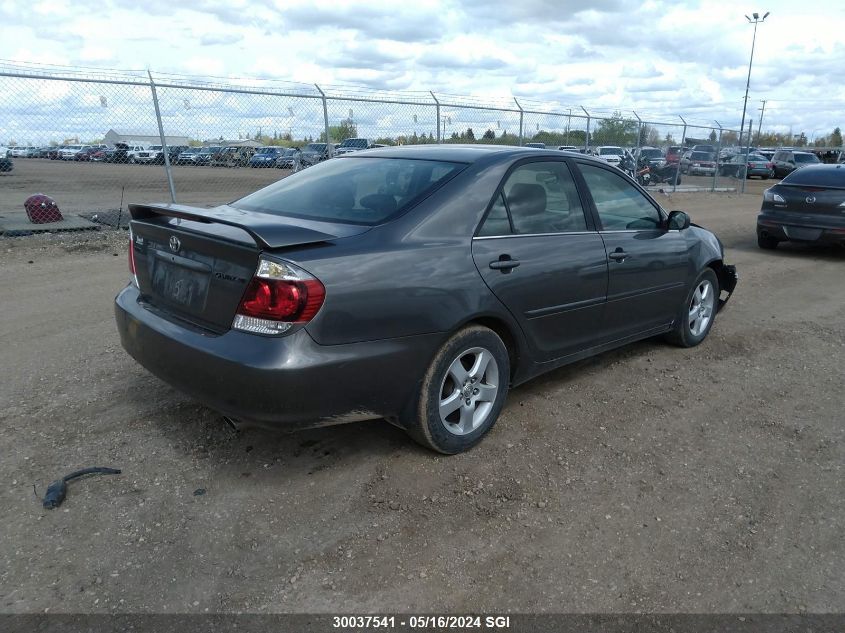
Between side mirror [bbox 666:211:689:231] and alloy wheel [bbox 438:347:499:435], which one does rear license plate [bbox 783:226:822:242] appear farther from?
alloy wheel [bbox 438:347:499:435]

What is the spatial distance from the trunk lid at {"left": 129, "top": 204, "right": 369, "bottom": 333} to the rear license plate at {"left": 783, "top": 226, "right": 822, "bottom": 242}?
9.25 meters

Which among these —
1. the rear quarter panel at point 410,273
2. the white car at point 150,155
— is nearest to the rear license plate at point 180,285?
the rear quarter panel at point 410,273

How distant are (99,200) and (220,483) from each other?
1544 centimetres

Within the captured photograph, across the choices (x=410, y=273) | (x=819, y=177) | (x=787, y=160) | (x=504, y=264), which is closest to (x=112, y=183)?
(x=819, y=177)

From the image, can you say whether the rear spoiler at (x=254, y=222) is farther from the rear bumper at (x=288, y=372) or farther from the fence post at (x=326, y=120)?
the fence post at (x=326, y=120)

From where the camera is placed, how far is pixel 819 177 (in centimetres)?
998

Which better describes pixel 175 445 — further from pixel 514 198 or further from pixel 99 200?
pixel 99 200

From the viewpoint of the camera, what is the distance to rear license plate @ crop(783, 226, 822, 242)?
988 cm

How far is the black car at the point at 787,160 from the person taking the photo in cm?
3456

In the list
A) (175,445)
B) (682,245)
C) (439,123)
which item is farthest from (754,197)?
(175,445)

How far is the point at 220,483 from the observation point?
Answer: 319cm

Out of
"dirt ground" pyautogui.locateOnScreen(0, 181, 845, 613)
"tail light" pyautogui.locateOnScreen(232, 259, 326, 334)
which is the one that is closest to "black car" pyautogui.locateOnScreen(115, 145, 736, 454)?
"tail light" pyautogui.locateOnScreen(232, 259, 326, 334)

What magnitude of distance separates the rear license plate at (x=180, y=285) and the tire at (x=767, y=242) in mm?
10263

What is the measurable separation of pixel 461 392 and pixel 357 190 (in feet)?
4.18
